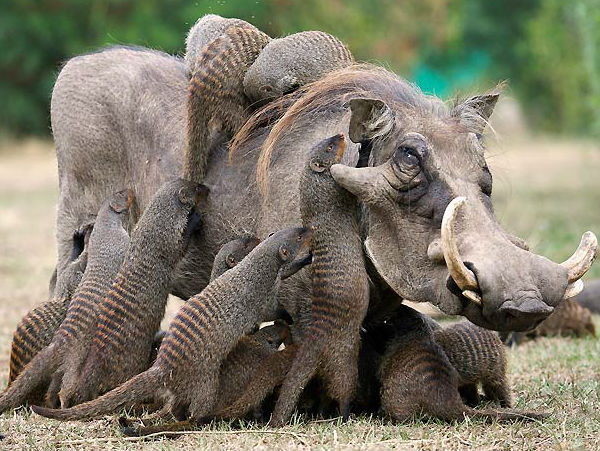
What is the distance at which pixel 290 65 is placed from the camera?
523 cm

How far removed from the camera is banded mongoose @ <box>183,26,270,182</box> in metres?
5.22

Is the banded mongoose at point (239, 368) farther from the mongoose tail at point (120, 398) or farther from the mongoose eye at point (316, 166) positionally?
the mongoose eye at point (316, 166)

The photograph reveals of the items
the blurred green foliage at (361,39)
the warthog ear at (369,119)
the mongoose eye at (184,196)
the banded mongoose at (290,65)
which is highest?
the blurred green foliage at (361,39)

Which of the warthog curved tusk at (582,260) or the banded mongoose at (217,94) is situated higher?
the banded mongoose at (217,94)

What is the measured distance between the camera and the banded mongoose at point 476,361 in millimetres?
4812

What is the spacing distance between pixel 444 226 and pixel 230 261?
1.20 m

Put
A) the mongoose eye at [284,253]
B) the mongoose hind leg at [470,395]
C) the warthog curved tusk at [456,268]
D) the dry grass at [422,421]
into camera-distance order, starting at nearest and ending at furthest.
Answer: the warthog curved tusk at [456,268] → the dry grass at [422,421] → the mongoose eye at [284,253] → the mongoose hind leg at [470,395]

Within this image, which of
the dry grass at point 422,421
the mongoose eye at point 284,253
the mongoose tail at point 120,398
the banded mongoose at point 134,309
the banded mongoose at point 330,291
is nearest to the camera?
the dry grass at point 422,421

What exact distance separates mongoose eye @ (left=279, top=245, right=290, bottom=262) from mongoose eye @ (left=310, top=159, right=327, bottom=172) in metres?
0.34

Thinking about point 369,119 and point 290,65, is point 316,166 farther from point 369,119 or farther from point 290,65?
point 290,65

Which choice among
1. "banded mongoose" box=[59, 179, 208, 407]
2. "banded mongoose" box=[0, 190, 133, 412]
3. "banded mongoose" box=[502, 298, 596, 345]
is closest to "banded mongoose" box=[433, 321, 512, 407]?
"banded mongoose" box=[59, 179, 208, 407]

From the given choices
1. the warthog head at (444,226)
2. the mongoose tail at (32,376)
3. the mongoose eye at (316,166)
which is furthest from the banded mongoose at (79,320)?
the warthog head at (444,226)

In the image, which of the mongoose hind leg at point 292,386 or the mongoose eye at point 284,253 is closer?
the mongoose hind leg at point 292,386

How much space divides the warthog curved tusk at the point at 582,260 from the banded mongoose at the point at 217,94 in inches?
69.5
